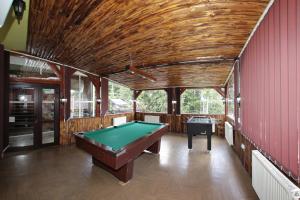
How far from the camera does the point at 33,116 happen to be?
5.54m

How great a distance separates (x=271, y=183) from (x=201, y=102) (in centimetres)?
734

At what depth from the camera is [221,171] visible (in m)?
3.83

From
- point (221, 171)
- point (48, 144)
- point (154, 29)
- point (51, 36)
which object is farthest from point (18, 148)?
point (221, 171)

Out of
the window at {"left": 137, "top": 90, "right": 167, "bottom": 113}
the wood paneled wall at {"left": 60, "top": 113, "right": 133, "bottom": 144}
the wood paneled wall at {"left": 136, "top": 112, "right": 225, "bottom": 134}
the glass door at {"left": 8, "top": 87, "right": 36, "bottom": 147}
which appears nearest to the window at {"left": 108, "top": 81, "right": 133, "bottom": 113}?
the window at {"left": 137, "top": 90, "right": 167, "bottom": 113}

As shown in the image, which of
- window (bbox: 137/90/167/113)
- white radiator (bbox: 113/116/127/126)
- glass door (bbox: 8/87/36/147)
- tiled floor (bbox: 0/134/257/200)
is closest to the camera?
tiled floor (bbox: 0/134/257/200)

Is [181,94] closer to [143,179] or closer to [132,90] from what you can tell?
[132,90]

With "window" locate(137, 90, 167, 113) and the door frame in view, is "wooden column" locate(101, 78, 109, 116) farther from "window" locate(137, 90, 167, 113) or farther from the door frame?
"window" locate(137, 90, 167, 113)

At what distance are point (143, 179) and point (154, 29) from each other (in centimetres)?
308

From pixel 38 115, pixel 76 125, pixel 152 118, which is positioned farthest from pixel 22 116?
pixel 152 118

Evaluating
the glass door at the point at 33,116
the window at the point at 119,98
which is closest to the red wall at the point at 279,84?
the glass door at the point at 33,116

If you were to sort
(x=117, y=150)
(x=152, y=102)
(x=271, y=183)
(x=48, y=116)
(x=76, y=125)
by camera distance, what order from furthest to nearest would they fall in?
1. (x=152, y=102)
2. (x=76, y=125)
3. (x=48, y=116)
4. (x=117, y=150)
5. (x=271, y=183)

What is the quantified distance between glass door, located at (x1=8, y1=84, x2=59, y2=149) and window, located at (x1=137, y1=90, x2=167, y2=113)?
5.74m

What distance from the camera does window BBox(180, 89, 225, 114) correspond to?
8.97 metres

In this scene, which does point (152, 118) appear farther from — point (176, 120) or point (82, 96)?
point (82, 96)
